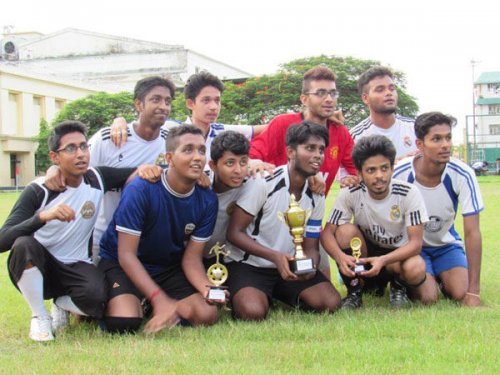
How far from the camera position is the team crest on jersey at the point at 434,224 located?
223 inches

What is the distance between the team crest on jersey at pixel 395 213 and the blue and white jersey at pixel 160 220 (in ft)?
4.62

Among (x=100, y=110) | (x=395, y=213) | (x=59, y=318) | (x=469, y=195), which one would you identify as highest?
(x=100, y=110)

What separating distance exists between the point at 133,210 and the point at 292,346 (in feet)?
5.02

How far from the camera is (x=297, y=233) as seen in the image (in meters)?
4.95

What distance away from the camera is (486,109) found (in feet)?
217

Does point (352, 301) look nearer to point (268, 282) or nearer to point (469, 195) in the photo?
point (268, 282)

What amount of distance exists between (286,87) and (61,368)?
120 feet

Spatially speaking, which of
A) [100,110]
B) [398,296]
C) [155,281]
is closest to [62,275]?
[155,281]

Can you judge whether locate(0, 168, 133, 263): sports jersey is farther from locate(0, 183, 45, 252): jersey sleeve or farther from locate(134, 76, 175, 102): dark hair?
locate(134, 76, 175, 102): dark hair

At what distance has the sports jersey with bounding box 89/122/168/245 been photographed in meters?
5.57

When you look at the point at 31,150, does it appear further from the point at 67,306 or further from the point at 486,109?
the point at 67,306

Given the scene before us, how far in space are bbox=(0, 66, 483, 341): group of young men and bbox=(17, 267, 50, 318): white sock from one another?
1cm

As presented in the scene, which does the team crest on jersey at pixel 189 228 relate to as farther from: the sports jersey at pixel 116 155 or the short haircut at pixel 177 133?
the sports jersey at pixel 116 155

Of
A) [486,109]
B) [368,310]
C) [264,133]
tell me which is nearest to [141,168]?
[264,133]
